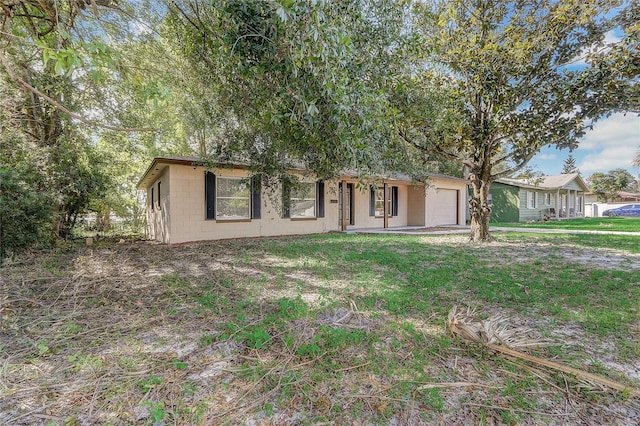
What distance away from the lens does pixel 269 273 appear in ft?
17.7

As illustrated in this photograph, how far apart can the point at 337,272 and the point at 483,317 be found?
2561 mm

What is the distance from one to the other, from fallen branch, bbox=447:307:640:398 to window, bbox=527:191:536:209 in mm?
21500

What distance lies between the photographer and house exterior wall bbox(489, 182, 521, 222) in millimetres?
20053

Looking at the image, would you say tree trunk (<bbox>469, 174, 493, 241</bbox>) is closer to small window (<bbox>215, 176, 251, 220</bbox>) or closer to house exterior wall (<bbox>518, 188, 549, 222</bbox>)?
small window (<bbox>215, 176, 251, 220</bbox>)

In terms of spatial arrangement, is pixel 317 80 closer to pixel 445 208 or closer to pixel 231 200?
pixel 231 200

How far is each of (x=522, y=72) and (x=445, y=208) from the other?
10.9 m

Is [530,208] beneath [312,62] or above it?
beneath

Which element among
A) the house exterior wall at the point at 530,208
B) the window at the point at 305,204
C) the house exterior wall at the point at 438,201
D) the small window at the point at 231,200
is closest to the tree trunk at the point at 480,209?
the house exterior wall at the point at 438,201

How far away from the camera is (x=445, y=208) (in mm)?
17016

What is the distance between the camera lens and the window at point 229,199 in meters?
9.73

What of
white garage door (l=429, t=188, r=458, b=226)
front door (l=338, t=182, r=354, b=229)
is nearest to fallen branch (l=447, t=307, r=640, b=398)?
front door (l=338, t=182, r=354, b=229)

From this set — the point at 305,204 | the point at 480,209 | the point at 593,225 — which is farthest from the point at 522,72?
the point at 593,225

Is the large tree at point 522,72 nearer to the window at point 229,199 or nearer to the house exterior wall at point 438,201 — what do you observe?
the window at point 229,199

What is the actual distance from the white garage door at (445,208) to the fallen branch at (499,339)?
13.5 metres
